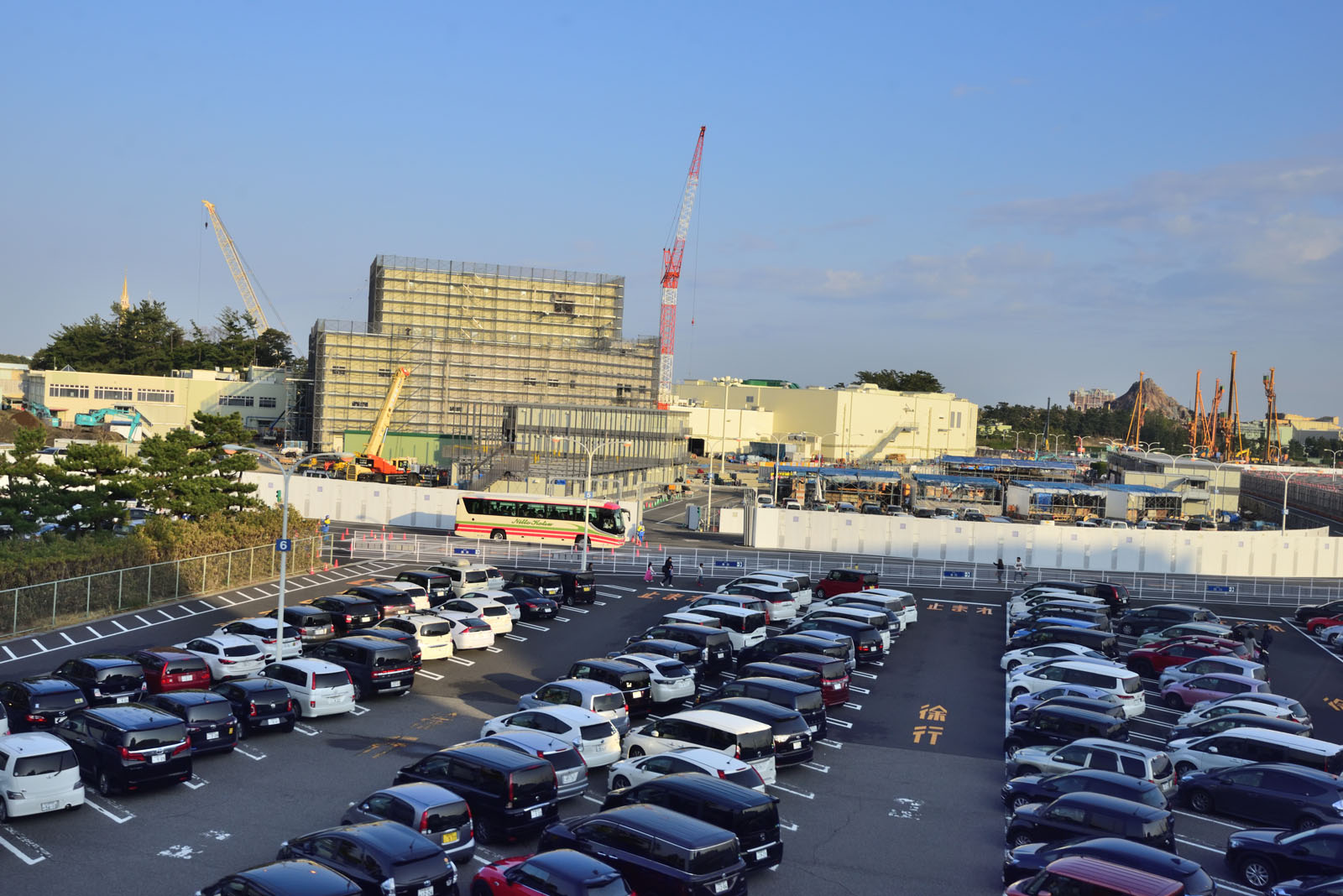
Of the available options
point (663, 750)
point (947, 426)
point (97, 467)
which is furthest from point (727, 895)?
point (947, 426)

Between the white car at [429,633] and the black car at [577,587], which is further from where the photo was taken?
the black car at [577,587]

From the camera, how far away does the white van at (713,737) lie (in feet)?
61.8

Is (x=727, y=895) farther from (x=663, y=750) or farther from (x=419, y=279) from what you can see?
(x=419, y=279)

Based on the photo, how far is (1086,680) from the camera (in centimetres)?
2534

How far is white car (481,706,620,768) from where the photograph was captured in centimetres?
1975

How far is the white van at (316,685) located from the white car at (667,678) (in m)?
6.43

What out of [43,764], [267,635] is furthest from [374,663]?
[43,764]

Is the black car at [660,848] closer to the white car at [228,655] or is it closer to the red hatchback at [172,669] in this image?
the red hatchback at [172,669]

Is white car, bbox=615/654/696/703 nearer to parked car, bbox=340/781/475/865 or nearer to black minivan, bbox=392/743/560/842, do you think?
black minivan, bbox=392/743/560/842

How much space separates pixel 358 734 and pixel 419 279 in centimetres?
11498

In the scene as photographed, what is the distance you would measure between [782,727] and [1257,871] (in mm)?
8068

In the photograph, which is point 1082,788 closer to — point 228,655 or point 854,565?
point 228,655

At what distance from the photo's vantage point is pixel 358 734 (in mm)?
22188

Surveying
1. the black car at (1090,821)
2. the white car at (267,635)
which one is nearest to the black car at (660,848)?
the black car at (1090,821)
